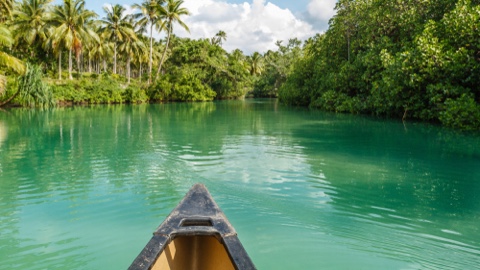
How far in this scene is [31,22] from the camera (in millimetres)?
36469

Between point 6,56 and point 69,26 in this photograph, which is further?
point 69,26

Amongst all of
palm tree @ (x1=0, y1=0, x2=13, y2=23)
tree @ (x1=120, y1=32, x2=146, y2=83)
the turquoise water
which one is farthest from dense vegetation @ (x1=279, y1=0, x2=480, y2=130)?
palm tree @ (x1=0, y1=0, x2=13, y2=23)

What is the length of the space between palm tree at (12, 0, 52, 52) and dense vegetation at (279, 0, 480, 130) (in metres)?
28.2

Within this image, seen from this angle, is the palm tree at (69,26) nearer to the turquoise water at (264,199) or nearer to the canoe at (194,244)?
the turquoise water at (264,199)

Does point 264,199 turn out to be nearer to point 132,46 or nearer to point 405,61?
point 405,61

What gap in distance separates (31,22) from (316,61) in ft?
93.1

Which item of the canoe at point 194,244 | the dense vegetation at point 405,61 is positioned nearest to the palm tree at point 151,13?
the dense vegetation at point 405,61

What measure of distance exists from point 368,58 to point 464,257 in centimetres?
2181

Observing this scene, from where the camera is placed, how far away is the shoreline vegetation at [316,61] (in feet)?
56.8

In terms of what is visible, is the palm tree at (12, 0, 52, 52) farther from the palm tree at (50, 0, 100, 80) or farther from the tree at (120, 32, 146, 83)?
the tree at (120, 32, 146, 83)

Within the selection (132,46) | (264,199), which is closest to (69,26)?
(132,46)

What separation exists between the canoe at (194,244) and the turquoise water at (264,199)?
1.02m

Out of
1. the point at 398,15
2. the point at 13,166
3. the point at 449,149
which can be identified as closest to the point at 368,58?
the point at 398,15

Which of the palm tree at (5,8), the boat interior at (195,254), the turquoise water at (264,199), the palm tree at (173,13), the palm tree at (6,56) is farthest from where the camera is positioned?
the palm tree at (173,13)
